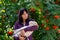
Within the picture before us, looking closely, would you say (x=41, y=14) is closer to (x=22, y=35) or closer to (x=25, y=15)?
(x=25, y=15)

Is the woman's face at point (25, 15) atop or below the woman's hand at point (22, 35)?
atop

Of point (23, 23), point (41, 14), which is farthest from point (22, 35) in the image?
point (41, 14)

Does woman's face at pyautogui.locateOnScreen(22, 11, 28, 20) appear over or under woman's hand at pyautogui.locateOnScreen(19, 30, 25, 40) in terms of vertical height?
over

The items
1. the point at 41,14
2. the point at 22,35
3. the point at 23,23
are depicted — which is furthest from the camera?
the point at 41,14

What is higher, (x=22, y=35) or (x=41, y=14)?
(x=41, y=14)

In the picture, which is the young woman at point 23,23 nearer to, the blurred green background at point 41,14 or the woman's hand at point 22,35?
the woman's hand at point 22,35

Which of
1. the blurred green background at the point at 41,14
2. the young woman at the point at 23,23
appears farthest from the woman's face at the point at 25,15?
the blurred green background at the point at 41,14

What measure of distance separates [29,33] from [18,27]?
0.23 metres

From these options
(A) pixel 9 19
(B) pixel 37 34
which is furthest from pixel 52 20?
(A) pixel 9 19

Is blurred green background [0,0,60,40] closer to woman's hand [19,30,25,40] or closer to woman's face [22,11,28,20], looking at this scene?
woman's face [22,11,28,20]

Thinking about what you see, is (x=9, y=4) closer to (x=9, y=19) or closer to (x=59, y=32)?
(x=9, y=19)

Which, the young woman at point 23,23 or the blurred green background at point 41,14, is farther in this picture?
the blurred green background at point 41,14

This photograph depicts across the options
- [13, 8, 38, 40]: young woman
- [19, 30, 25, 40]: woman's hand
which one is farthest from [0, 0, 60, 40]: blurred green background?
[19, 30, 25, 40]: woman's hand

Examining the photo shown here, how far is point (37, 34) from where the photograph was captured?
463cm
